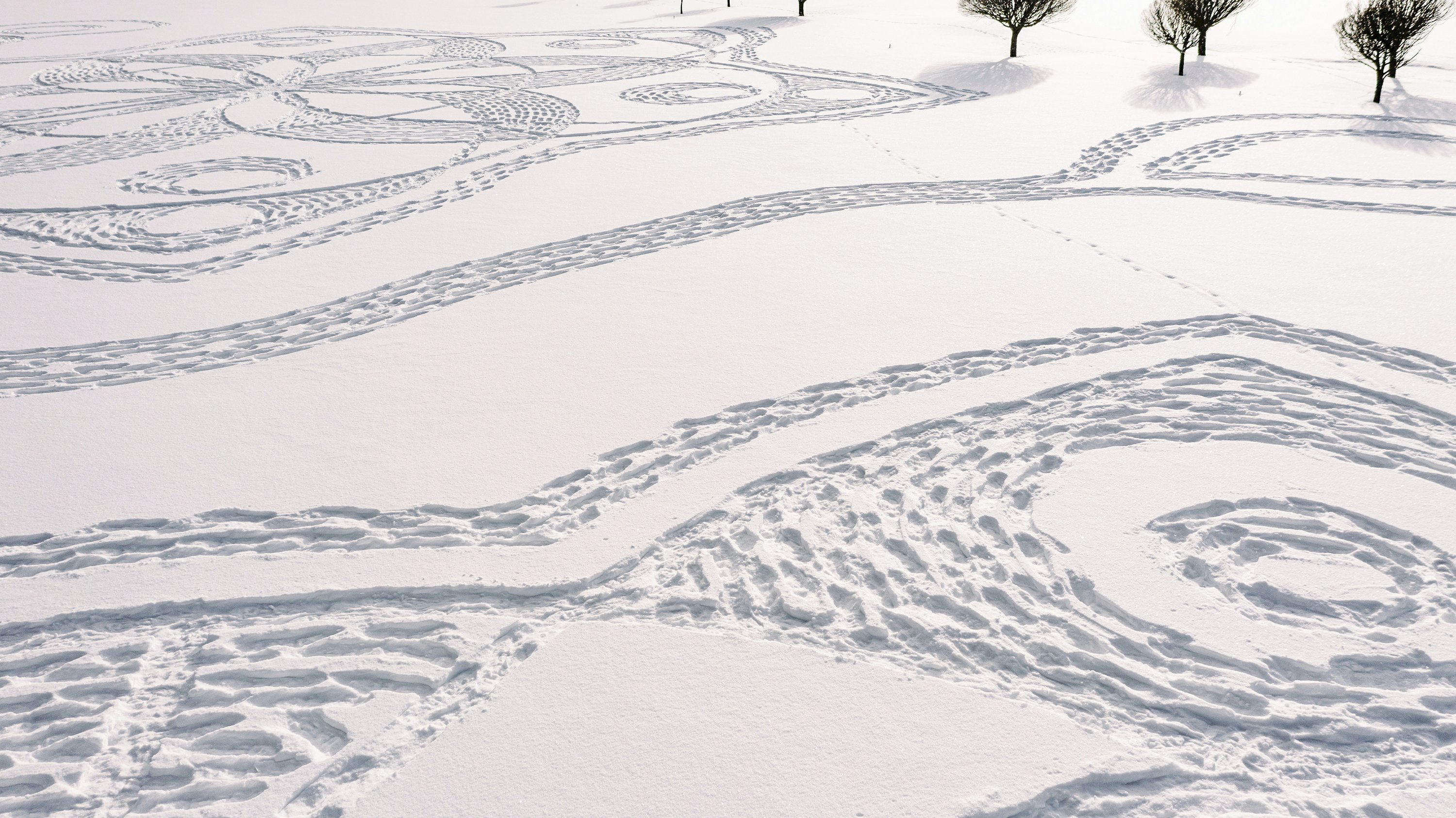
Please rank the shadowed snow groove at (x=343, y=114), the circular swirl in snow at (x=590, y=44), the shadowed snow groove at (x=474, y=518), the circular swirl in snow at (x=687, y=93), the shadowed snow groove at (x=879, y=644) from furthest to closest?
the circular swirl in snow at (x=590, y=44), the circular swirl in snow at (x=687, y=93), the shadowed snow groove at (x=343, y=114), the shadowed snow groove at (x=474, y=518), the shadowed snow groove at (x=879, y=644)

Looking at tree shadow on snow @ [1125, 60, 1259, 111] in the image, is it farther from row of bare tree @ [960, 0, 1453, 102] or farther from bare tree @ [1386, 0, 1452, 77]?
bare tree @ [1386, 0, 1452, 77]

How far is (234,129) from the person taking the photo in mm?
11609

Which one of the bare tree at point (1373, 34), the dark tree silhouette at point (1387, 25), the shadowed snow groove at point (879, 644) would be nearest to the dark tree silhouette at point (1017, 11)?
the bare tree at point (1373, 34)

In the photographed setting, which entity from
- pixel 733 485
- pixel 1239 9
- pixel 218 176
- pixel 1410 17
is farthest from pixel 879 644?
pixel 1239 9

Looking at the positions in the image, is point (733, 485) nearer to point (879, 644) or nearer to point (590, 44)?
point (879, 644)

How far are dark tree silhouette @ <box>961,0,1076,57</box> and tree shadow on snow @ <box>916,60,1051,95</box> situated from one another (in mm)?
876

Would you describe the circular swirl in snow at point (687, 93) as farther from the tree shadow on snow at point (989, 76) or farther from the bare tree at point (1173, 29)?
the bare tree at point (1173, 29)

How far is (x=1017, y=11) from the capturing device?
1580cm

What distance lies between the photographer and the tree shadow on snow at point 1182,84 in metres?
12.3

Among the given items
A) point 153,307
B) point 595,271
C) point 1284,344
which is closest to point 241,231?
point 153,307

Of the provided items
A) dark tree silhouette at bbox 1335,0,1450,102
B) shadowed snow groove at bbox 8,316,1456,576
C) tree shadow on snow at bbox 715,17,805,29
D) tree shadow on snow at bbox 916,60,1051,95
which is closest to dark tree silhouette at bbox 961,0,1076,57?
tree shadow on snow at bbox 916,60,1051,95

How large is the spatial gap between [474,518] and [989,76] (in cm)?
1262

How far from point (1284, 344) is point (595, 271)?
182 inches

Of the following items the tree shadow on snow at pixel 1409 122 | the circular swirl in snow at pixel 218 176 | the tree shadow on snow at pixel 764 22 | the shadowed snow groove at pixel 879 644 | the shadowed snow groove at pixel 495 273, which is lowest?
the shadowed snow groove at pixel 879 644
